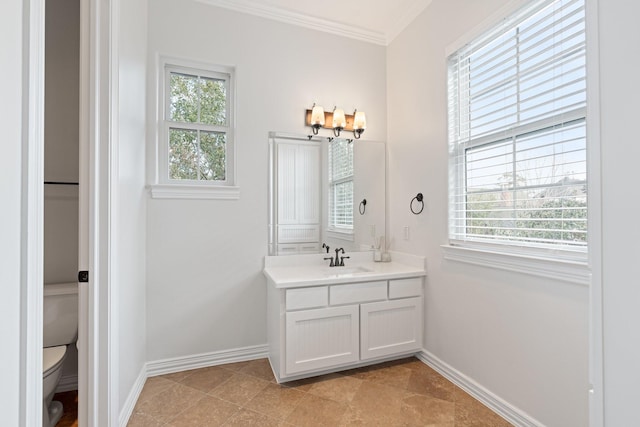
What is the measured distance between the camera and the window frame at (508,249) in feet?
4.80

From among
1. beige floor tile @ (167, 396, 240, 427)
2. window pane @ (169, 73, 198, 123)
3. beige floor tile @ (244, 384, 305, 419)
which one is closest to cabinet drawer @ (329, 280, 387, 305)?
beige floor tile @ (244, 384, 305, 419)

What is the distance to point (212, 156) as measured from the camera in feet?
8.44

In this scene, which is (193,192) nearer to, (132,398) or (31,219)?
(132,398)

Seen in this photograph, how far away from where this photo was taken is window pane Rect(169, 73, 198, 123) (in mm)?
2486

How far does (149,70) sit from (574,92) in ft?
8.92

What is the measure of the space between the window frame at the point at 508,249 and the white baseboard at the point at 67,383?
2.80m

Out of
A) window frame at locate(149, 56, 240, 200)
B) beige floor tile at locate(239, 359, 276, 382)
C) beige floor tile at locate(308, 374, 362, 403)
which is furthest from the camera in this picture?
window frame at locate(149, 56, 240, 200)

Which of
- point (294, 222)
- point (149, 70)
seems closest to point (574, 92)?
point (294, 222)

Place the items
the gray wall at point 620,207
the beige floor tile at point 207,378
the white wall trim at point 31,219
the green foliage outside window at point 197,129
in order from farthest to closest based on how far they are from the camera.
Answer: the green foliage outside window at point 197,129 < the beige floor tile at point 207,378 < the white wall trim at point 31,219 < the gray wall at point 620,207

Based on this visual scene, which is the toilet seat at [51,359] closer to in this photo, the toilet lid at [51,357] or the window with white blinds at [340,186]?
the toilet lid at [51,357]

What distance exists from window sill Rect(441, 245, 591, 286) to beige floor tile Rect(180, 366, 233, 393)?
1906 millimetres

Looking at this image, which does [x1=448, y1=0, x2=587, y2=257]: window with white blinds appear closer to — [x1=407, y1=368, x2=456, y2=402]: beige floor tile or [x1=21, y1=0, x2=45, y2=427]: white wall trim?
[x1=407, y1=368, x2=456, y2=402]: beige floor tile

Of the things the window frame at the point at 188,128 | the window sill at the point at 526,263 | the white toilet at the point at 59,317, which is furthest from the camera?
→ the window frame at the point at 188,128

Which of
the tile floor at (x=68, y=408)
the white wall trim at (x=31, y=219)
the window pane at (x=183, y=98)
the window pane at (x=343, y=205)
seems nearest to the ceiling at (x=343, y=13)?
the window pane at (x=183, y=98)
